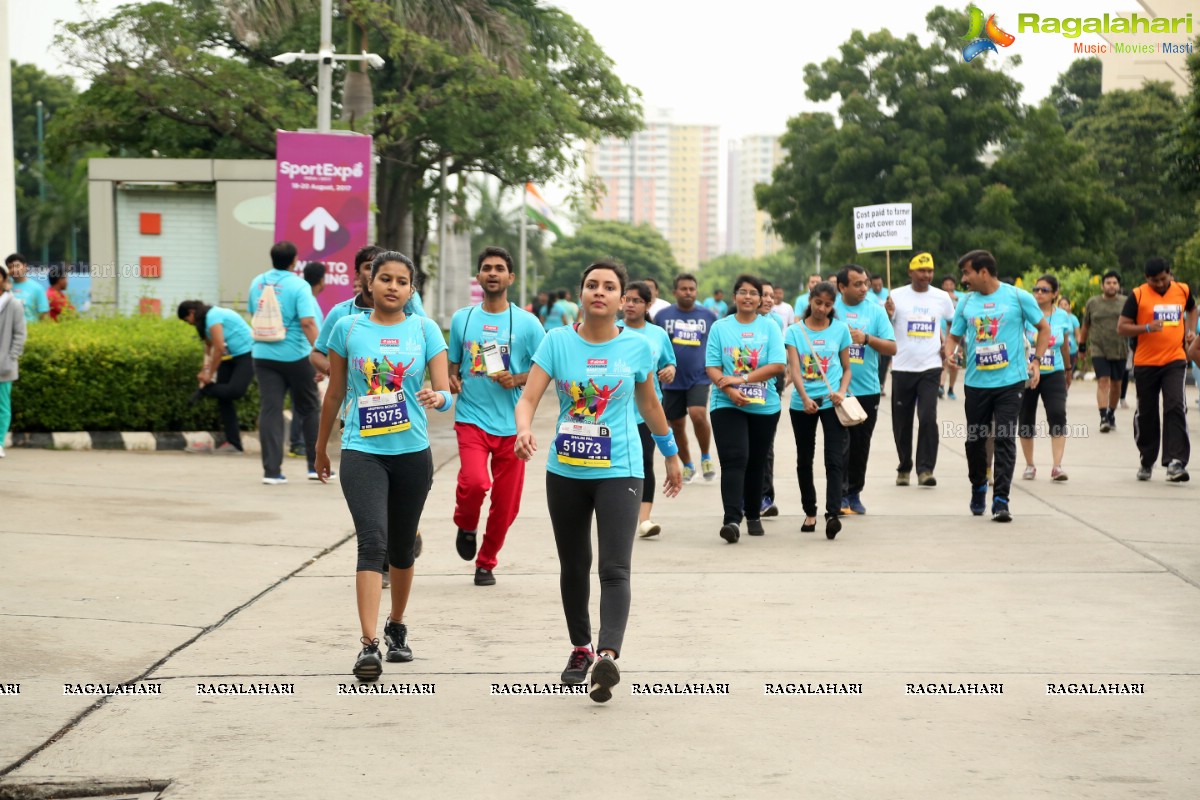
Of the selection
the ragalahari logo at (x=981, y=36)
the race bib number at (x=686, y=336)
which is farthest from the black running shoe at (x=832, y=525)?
the ragalahari logo at (x=981, y=36)

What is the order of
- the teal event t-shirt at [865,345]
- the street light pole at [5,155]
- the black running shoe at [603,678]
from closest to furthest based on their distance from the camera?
the black running shoe at [603,678]
the teal event t-shirt at [865,345]
the street light pole at [5,155]

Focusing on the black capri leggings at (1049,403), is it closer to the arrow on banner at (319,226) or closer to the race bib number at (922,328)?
the race bib number at (922,328)

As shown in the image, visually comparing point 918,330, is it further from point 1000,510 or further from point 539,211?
point 539,211

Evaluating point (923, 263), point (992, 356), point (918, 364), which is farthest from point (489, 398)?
point (923, 263)

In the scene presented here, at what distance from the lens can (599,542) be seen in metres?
5.85

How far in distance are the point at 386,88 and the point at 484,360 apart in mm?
25404

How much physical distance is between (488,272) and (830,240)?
4423cm

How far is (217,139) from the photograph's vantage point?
28.8 meters

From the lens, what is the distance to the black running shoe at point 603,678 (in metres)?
5.46

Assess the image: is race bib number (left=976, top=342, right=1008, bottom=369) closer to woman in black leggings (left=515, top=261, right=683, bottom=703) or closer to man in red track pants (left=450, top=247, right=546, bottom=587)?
man in red track pants (left=450, top=247, right=546, bottom=587)

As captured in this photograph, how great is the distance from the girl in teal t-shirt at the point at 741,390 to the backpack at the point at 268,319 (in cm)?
388

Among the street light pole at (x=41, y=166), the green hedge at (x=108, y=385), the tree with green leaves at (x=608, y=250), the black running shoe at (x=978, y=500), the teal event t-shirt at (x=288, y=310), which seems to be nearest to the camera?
the black running shoe at (x=978, y=500)

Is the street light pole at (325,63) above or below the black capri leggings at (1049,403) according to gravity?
above

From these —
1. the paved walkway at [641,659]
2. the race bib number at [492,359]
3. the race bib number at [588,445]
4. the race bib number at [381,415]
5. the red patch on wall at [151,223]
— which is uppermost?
the red patch on wall at [151,223]
